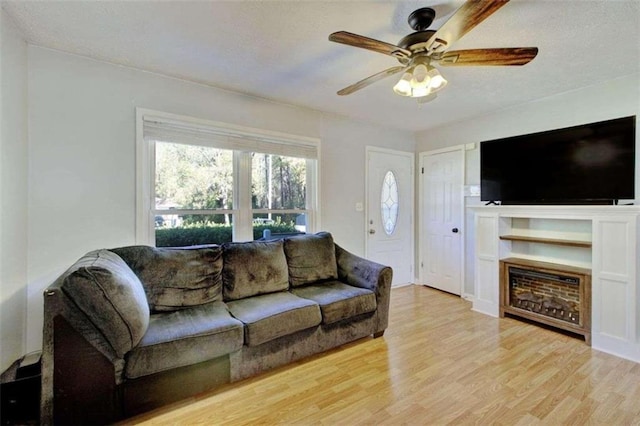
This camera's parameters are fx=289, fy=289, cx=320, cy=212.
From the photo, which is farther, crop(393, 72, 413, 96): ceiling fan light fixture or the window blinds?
the window blinds

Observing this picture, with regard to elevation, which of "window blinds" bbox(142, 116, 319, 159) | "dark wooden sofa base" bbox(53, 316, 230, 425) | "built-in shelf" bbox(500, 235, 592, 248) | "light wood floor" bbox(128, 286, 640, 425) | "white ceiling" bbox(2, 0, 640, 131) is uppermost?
"white ceiling" bbox(2, 0, 640, 131)

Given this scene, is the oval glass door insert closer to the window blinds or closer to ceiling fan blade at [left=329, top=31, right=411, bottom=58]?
the window blinds

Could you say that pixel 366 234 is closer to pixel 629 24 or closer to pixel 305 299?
pixel 305 299

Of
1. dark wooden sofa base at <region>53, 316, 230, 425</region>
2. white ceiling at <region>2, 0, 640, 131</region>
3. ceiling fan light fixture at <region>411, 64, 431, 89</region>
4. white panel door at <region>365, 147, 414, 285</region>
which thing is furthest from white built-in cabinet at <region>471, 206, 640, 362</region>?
dark wooden sofa base at <region>53, 316, 230, 425</region>

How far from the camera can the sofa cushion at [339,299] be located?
238 centimetres

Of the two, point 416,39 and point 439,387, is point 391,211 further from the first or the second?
point 416,39

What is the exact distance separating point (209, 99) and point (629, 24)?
3293 mm

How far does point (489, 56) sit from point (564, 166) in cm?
187

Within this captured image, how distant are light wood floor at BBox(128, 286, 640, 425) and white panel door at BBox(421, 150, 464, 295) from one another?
139 centimetres

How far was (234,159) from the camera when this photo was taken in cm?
311

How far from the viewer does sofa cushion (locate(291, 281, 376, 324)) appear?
93.5 inches

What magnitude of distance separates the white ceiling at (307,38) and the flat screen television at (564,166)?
511 mm

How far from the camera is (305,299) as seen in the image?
244cm

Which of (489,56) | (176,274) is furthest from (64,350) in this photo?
(489,56)
